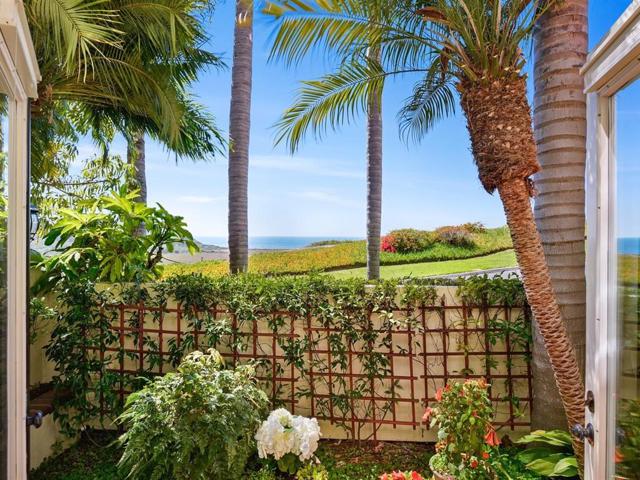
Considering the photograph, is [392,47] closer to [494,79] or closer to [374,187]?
[494,79]

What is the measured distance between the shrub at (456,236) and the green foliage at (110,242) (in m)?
7.23

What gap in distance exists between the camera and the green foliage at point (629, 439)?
4.57ft

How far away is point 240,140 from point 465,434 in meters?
5.06

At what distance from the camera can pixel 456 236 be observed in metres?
Answer: 10.2

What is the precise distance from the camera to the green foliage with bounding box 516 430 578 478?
261 centimetres

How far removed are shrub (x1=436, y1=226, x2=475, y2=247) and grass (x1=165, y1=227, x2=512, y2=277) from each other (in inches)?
3.2

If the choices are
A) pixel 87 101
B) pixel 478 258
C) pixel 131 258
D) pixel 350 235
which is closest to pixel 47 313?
pixel 131 258

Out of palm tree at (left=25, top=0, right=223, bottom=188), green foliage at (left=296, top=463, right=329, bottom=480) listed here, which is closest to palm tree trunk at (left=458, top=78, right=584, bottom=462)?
green foliage at (left=296, top=463, right=329, bottom=480)

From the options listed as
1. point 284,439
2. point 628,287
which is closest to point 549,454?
point 284,439

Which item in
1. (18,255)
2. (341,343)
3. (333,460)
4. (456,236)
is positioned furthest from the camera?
(456,236)

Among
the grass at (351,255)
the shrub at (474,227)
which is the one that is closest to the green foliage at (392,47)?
the grass at (351,255)

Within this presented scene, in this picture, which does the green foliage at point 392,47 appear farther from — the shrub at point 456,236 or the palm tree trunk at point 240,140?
the shrub at point 456,236

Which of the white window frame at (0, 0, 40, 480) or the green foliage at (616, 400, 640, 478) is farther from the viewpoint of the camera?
the white window frame at (0, 0, 40, 480)

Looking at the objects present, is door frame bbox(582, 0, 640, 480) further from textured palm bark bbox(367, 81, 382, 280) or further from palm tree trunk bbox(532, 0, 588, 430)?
textured palm bark bbox(367, 81, 382, 280)
